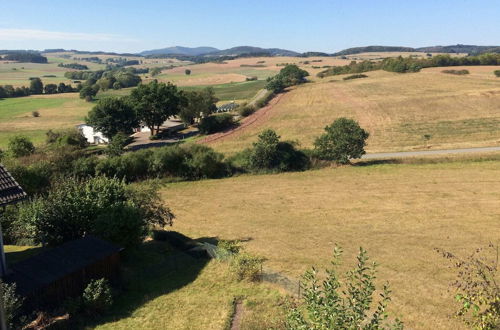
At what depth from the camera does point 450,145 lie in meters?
62.0

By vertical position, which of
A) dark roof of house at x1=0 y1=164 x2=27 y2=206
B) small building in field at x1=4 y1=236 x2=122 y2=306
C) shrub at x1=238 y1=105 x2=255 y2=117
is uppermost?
dark roof of house at x1=0 y1=164 x2=27 y2=206

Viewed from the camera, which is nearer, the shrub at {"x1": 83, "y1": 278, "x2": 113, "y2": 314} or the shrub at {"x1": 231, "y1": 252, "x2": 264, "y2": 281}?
the shrub at {"x1": 83, "y1": 278, "x2": 113, "y2": 314}

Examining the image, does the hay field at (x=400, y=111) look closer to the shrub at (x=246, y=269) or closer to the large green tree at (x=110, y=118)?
the large green tree at (x=110, y=118)

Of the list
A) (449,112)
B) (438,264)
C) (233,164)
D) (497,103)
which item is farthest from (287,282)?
(497,103)

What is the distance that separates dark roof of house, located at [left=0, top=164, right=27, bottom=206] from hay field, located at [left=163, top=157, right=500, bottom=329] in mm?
14439

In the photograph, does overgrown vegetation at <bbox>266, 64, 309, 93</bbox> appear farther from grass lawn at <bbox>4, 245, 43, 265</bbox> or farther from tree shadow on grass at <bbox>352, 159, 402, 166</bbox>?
grass lawn at <bbox>4, 245, 43, 265</bbox>

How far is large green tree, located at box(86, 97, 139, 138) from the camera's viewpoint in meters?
69.0

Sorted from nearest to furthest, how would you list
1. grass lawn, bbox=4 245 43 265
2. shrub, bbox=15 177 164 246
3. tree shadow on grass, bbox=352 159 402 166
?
grass lawn, bbox=4 245 43 265, shrub, bbox=15 177 164 246, tree shadow on grass, bbox=352 159 402 166

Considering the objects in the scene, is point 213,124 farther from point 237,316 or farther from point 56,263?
point 237,316

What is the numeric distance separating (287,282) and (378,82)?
115078 millimetres

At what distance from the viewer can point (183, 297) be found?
18.8 metres

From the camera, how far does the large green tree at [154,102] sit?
240 ft

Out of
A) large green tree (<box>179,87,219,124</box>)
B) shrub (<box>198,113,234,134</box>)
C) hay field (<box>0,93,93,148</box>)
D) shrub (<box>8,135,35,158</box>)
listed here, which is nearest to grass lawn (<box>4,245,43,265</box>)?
shrub (<box>8,135,35,158</box>)

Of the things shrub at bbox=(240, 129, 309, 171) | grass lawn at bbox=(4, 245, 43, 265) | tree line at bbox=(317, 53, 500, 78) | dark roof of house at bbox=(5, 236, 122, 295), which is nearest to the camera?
dark roof of house at bbox=(5, 236, 122, 295)
